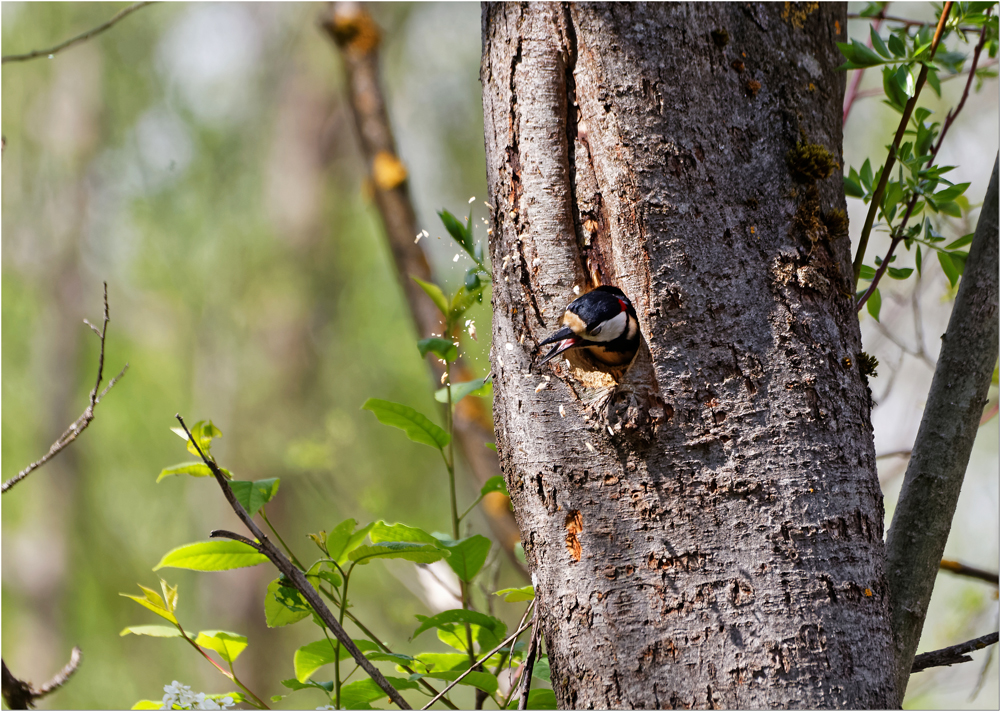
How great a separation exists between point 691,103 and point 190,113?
7.10m

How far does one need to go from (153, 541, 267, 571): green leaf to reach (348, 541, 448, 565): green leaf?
0.14m

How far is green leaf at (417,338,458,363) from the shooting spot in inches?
38.9

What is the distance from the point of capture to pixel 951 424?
0.87 m

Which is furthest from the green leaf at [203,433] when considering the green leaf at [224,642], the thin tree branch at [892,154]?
the thin tree branch at [892,154]

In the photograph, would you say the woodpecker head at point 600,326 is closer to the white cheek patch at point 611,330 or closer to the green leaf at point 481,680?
the white cheek patch at point 611,330

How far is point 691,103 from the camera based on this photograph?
2.46 feet

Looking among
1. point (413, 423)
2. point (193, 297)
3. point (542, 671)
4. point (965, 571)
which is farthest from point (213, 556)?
point (193, 297)

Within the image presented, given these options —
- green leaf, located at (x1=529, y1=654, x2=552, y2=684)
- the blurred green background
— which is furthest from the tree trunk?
the blurred green background

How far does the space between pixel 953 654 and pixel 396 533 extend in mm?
713

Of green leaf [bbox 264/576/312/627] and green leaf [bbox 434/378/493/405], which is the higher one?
green leaf [bbox 434/378/493/405]

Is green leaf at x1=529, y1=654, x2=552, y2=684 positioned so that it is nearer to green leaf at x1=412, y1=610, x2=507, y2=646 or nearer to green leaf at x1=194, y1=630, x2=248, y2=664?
green leaf at x1=412, y1=610, x2=507, y2=646

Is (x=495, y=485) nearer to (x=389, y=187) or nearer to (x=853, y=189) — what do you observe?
(x=853, y=189)

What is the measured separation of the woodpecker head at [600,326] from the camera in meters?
0.72

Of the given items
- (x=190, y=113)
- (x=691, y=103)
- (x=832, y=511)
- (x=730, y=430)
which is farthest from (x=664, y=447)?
(x=190, y=113)
